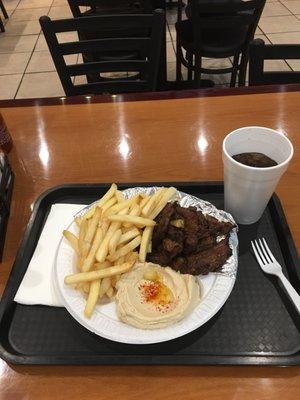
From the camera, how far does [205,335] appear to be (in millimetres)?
823

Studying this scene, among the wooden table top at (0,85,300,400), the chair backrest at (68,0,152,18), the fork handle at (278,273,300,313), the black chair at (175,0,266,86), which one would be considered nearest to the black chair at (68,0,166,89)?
the chair backrest at (68,0,152,18)

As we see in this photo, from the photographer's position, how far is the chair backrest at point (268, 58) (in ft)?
4.80

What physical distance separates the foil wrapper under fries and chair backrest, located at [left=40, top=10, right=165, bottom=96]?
3.11ft

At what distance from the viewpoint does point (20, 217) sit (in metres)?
1.12

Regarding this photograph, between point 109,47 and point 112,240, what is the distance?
116 cm

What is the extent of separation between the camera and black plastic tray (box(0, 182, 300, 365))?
779 millimetres

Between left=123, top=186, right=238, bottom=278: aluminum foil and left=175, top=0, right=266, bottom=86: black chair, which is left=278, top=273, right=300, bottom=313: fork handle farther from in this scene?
left=175, top=0, right=266, bottom=86: black chair

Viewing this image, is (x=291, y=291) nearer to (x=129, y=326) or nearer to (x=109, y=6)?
(x=129, y=326)

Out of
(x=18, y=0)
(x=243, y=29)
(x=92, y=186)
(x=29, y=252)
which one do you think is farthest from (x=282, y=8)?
(x=29, y=252)

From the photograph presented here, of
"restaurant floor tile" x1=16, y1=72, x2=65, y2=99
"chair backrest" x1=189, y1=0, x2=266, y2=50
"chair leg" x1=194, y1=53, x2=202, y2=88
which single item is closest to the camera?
"chair backrest" x1=189, y1=0, x2=266, y2=50

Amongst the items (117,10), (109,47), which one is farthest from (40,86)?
(109,47)

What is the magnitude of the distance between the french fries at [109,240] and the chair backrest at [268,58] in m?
0.86

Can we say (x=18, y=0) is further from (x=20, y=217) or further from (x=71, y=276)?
(x=71, y=276)

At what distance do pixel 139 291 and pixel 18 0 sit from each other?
5771 millimetres
